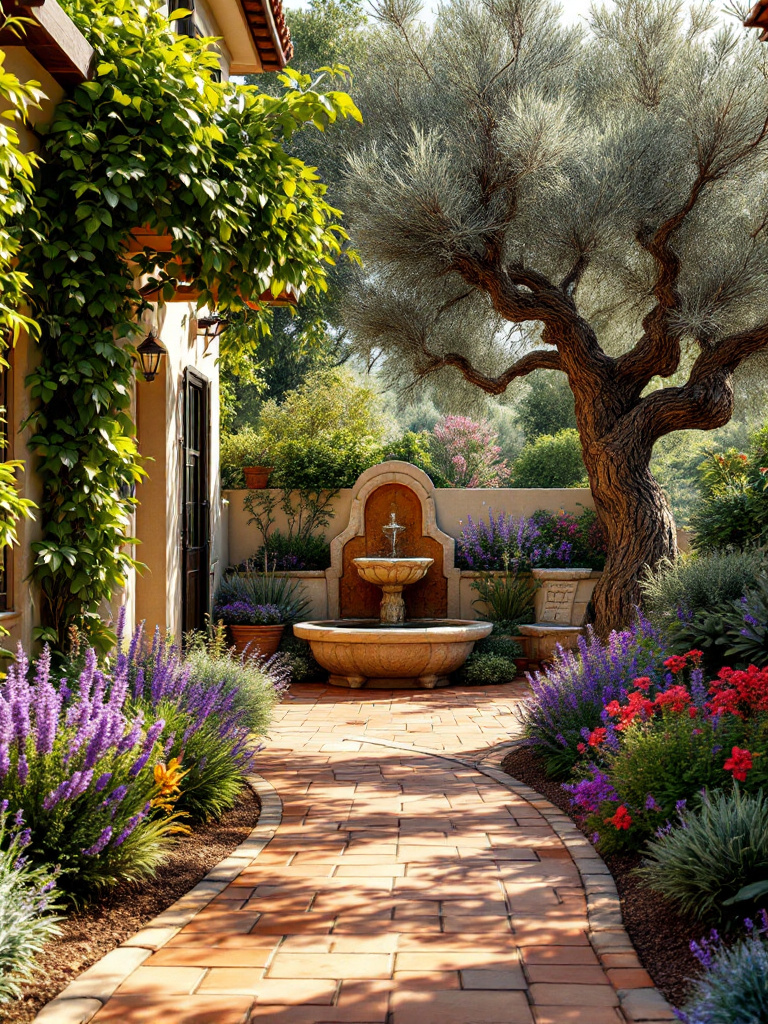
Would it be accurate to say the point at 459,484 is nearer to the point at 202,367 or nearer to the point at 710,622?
the point at 202,367

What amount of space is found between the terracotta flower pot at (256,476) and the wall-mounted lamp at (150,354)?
441cm

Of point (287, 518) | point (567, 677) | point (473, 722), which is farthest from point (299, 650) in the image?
point (567, 677)

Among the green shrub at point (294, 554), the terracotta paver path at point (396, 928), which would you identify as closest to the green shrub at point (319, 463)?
the green shrub at point (294, 554)

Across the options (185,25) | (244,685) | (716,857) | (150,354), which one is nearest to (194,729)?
(244,685)

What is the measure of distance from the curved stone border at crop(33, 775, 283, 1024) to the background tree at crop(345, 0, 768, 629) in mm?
6645

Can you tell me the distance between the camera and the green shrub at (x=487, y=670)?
9672 mm

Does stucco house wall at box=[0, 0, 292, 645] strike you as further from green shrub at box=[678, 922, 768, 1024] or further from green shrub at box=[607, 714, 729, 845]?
green shrub at box=[678, 922, 768, 1024]

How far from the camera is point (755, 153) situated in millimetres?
9336

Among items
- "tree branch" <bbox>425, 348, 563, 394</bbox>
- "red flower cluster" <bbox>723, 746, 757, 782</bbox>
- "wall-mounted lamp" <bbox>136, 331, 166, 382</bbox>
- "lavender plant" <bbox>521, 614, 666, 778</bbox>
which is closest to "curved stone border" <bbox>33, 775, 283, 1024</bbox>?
"lavender plant" <bbox>521, 614, 666, 778</bbox>

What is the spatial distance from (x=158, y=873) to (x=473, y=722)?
4130mm

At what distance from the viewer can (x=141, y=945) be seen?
3078mm

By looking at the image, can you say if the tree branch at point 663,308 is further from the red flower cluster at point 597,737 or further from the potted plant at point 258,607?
the red flower cluster at point 597,737

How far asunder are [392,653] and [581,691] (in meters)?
3.84

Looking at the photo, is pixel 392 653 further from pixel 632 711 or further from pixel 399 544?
pixel 632 711
